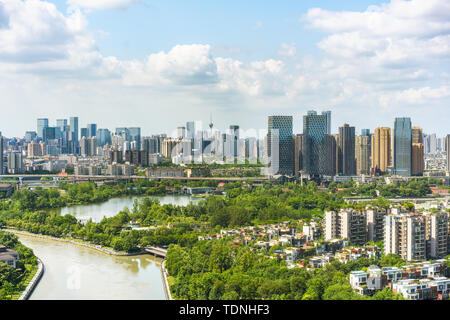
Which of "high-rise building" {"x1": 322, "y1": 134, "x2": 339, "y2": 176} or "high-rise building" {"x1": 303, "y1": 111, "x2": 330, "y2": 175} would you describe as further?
"high-rise building" {"x1": 322, "y1": 134, "x2": 339, "y2": 176}

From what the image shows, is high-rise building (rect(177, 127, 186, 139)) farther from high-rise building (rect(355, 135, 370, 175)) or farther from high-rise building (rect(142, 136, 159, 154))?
high-rise building (rect(355, 135, 370, 175))

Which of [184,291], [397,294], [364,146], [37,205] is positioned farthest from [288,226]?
[364,146]

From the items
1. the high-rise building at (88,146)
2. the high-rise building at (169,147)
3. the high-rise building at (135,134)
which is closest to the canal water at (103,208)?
the high-rise building at (169,147)

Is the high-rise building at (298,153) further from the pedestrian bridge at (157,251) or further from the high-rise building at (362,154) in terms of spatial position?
the pedestrian bridge at (157,251)

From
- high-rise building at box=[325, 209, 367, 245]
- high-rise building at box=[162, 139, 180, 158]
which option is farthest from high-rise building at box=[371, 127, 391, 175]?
high-rise building at box=[325, 209, 367, 245]

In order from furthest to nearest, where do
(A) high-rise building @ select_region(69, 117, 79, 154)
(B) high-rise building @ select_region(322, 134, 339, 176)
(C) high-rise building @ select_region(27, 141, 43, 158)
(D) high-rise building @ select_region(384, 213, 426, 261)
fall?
(A) high-rise building @ select_region(69, 117, 79, 154)
(C) high-rise building @ select_region(27, 141, 43, 158)
(B) high-rise building @ select_region(322, 134, 339, 176)
(D) high-rise building @ select_region(384, 213, 426, 261)
